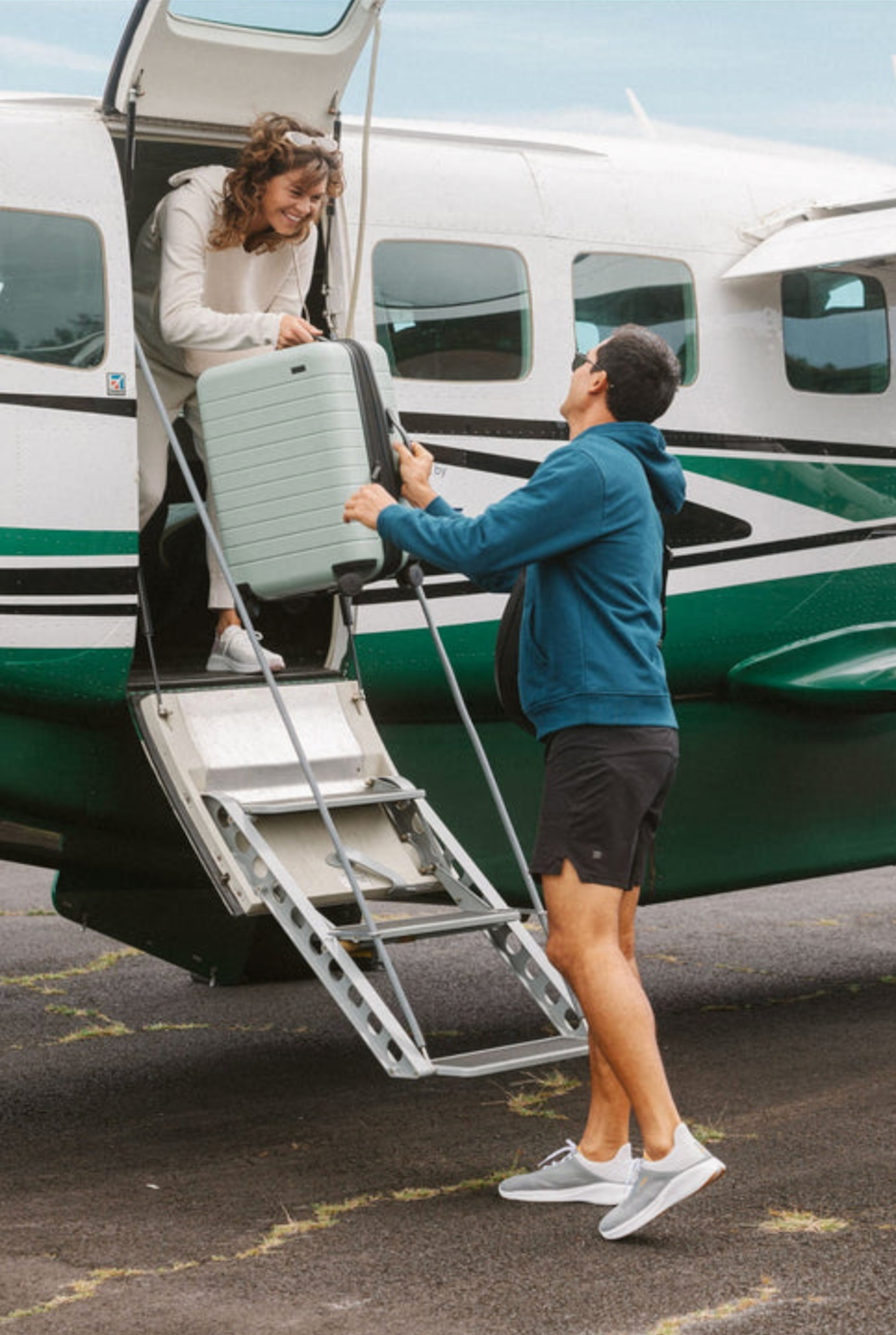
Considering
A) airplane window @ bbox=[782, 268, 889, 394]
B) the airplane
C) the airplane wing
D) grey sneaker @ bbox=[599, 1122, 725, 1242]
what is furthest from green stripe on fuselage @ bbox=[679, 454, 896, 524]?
grey sneaker @ bbox=[599, 1122, 725, 1242]

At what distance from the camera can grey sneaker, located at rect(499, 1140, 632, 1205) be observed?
496 centimetres

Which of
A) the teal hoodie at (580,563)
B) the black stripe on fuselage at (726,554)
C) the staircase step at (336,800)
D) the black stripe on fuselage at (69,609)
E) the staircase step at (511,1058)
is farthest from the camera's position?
the black stripe on fuselage at (726,554)

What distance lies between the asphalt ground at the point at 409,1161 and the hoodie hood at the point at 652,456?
6.13 feet

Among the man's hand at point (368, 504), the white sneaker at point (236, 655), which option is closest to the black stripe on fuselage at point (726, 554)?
the white sneaker at point (236, 655)

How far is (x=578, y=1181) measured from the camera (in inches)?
197

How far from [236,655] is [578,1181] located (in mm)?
2047

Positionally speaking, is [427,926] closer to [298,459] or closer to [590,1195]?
[590,1195]

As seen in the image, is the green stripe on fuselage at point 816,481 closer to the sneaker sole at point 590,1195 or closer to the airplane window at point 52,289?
Result: the airplane window at point 52,289

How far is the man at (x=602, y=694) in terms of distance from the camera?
470 cm

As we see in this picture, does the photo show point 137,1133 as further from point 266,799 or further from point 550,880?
point 550,880

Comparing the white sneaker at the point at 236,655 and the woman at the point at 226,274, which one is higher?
the woman at the point at 226,274

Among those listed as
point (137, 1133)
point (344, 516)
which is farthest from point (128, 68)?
point (137, 1133)

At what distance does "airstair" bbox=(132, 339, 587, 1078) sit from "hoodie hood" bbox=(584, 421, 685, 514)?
906 mm

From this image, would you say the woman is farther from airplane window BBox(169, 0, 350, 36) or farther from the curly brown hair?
airplane window BBox(169, 0, 350, 36)
